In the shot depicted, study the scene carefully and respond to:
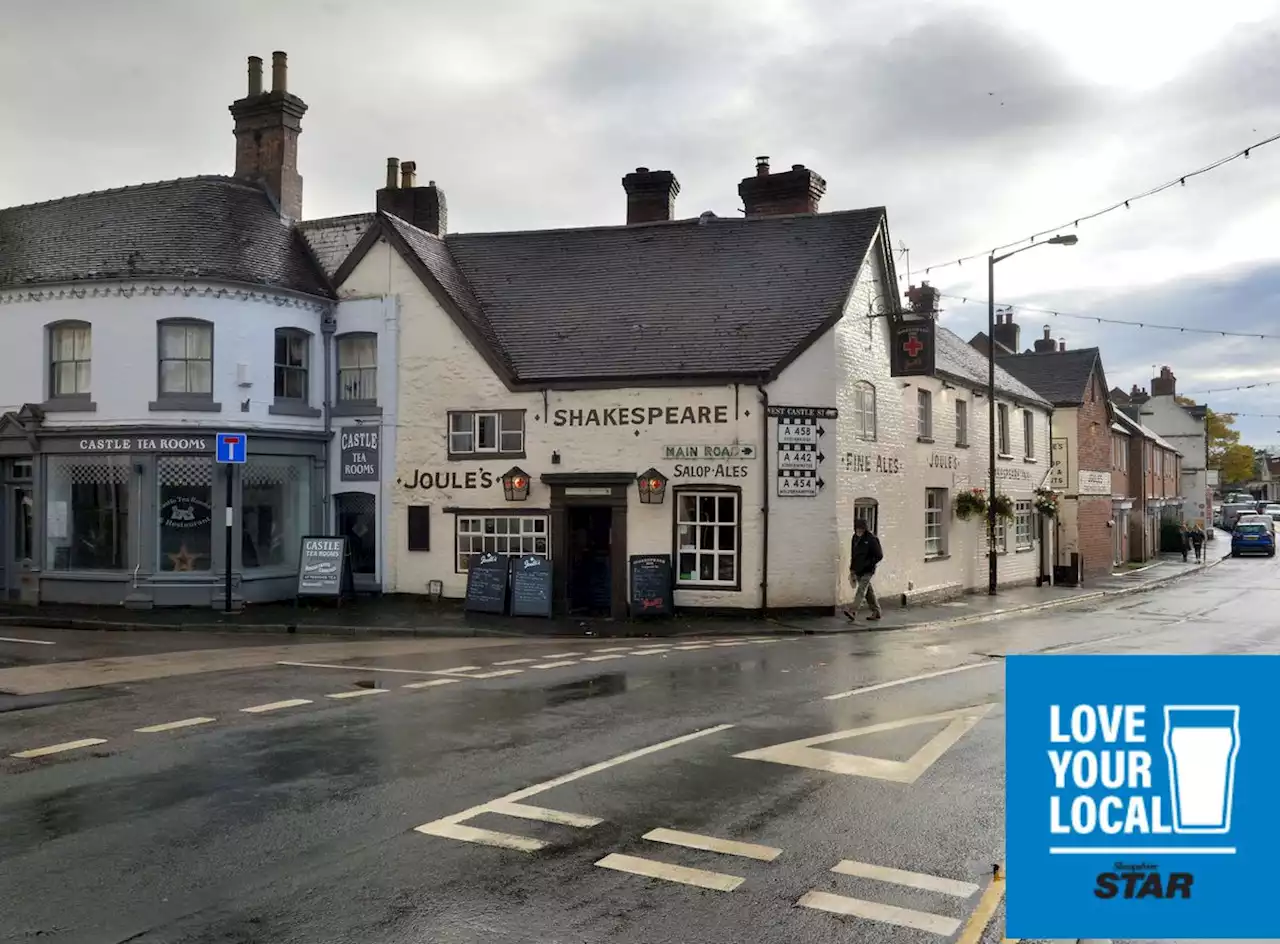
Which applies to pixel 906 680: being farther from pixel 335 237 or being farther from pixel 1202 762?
pixel 335 237

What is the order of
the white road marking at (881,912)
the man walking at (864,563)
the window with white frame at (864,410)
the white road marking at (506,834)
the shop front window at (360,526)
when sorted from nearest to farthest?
the white road marking at (881,912)
the white road marking at (506,834)
the man walking at (864,563)
the window with white frame at (864,410)
the shop front window at (360,526)

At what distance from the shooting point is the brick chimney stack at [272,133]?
2473 cm

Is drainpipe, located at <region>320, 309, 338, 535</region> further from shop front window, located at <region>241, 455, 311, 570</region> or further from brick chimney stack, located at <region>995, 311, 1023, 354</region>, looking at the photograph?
brick chimney stack, located at <region>995, 311, 1023, 354</region>

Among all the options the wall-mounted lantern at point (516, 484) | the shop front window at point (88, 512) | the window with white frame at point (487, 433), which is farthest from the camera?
the window with white frame at point (487, 433)

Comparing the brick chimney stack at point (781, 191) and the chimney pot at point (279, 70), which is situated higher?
the chimney pot at point (279, 70)

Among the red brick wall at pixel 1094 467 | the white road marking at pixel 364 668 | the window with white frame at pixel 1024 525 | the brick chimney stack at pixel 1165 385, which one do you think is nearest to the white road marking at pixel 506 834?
the white road marking at pixel 364 668

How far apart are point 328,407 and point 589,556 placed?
7.02 m

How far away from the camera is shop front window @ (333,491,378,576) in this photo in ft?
77.2

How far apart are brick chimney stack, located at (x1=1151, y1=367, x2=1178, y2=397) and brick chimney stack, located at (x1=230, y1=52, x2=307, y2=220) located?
223 feet

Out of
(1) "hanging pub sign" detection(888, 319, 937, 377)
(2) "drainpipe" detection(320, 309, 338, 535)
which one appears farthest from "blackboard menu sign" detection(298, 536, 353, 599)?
(1) "hanging pub sign" detection(888, 319, 937, 377)

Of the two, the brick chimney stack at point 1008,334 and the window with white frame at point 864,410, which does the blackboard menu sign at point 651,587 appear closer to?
the window with white frame at point 864,410

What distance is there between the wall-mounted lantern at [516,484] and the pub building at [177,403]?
3.28 m

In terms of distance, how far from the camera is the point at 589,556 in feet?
73.0

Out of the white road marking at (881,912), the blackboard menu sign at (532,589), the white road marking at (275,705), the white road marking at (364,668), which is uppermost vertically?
the blackboard menu sign at (532,589)
